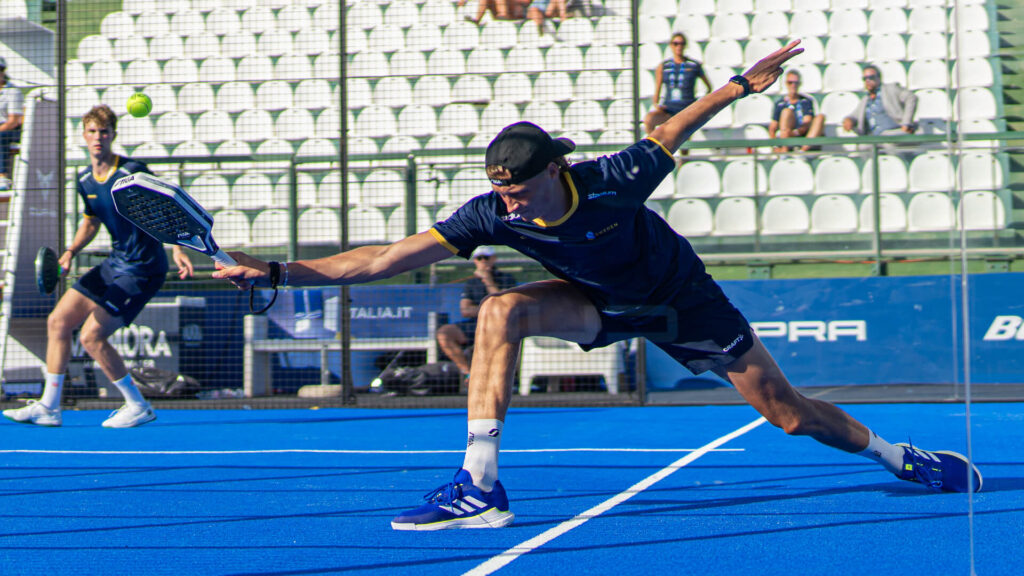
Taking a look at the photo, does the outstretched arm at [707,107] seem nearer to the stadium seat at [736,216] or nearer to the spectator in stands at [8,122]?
the stadium seat at [736,216]

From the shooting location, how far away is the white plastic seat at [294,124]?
15.1m

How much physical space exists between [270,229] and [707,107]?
915cm

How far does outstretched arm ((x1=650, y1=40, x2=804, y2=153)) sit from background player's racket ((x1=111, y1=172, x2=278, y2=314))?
1.65 m

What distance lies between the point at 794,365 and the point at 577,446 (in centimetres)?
428

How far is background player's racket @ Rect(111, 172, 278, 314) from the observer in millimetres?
3781

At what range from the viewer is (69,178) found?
42.2 feet

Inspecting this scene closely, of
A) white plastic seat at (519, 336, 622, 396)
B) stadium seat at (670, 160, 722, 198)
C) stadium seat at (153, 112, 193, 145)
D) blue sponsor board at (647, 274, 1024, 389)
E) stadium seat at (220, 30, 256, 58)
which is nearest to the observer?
blue sponsor board at (647, 274, 1024, 389)

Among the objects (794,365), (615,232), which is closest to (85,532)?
(615,232)

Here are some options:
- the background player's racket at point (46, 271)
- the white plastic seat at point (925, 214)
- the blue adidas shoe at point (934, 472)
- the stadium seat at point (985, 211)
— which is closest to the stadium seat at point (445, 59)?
the white plastic seat at point (925, 214)

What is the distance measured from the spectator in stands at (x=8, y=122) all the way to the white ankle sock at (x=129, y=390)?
436 cm

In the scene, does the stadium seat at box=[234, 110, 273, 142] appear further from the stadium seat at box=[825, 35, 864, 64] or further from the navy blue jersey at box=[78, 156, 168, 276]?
the stadium seat at box=[825, 35, 864, 64]

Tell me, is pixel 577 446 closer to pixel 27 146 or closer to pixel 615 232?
pixel 615 232

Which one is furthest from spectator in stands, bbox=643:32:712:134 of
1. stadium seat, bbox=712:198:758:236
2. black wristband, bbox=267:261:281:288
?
black wristband, bbox=267:261:281:288

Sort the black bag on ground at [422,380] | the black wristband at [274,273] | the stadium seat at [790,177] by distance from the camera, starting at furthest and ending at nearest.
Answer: the stadium seat at [790,177]
the black bag on ground at [422,380]
the black wristband at [274,273]
